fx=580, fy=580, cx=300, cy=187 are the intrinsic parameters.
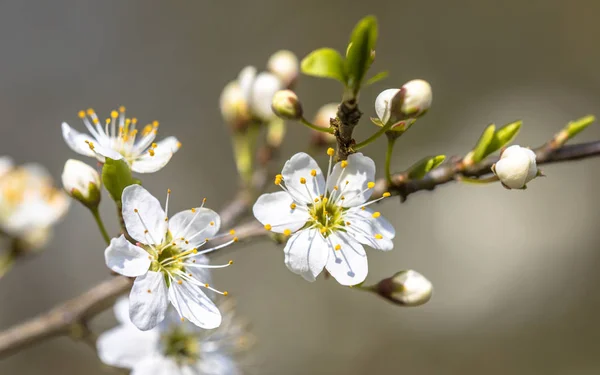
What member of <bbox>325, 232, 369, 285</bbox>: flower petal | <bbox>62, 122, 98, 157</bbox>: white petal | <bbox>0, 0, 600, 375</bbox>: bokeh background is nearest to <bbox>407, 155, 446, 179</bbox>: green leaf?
<bbox>325, 232, 369, 285</bbox>: flower petal

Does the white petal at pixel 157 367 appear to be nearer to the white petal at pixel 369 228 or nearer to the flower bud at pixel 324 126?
the white petal at pixel 369 228

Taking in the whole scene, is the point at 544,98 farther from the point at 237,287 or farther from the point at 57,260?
the point at 57,260

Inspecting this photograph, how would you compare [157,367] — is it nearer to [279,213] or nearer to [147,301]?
[147,301]

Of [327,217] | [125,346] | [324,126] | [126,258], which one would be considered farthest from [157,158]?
[324,126]

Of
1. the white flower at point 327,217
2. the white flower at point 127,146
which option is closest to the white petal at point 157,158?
the white flower at point 127,146

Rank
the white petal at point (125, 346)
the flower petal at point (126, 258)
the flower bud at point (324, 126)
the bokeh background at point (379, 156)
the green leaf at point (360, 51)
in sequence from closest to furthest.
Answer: the green leaf at point (360, 51) → the flower petal at point (126, 258) → the white petal at point (125, 346) → the flower bud at point (324, 126) → the bokeh background at point (379, 156)

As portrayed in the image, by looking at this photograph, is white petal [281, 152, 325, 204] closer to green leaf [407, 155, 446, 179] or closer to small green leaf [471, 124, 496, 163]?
green leaf [407, 155, 446, 179]
